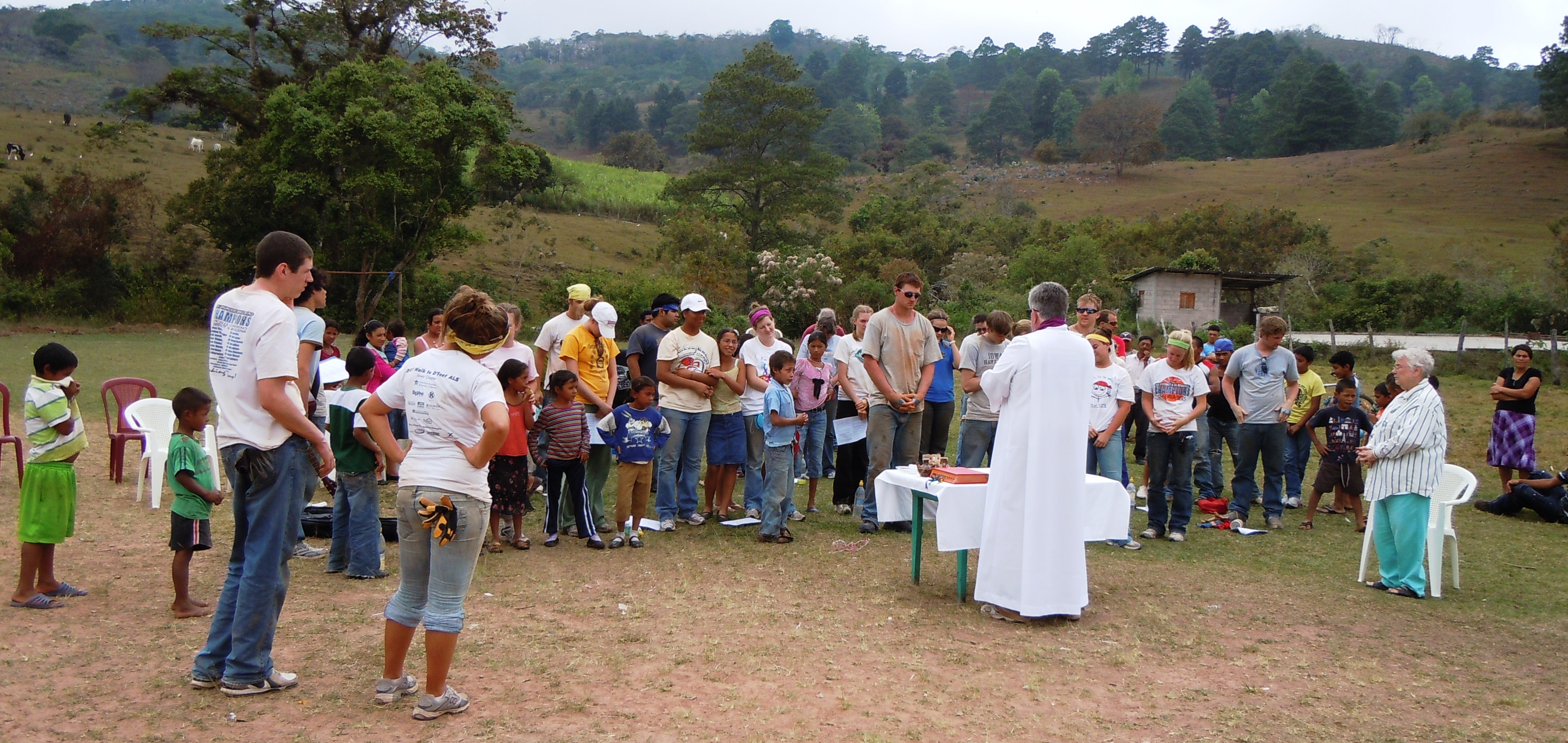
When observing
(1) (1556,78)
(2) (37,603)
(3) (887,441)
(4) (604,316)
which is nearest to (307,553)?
(2) (37,603)

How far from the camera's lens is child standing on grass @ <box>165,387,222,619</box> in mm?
5344

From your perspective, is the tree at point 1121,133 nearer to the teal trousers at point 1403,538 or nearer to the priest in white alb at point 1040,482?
the teal trousers at point 1403,538

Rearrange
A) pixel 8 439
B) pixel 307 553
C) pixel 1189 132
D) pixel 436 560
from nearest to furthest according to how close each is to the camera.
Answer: pixel 436 560 < pixel 307 553 < pixel 8 439 < pixel 1189 132

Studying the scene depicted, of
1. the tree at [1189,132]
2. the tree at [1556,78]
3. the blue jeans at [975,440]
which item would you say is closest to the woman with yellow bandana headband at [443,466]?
the blue jeans at [975,440]

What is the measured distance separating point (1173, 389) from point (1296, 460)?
2.97 m

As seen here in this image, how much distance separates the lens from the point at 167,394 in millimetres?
16094

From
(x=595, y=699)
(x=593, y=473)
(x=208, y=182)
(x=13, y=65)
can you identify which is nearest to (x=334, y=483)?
(x=593, y=473)

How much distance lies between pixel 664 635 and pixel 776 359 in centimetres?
310

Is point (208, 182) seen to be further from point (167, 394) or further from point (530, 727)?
point (530, 727)

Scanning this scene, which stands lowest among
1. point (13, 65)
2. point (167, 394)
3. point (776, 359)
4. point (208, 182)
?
point (167, 394)

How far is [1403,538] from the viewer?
22.4ft

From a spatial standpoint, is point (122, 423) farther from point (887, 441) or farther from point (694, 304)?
point (887, 441)

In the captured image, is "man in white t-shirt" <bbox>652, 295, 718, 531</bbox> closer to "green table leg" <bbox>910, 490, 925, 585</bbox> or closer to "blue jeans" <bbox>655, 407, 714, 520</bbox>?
"blue jeans" <bbox>655, 407, 714, 520</bbox>

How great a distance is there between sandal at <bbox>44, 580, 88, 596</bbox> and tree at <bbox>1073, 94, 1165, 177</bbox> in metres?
84.8
